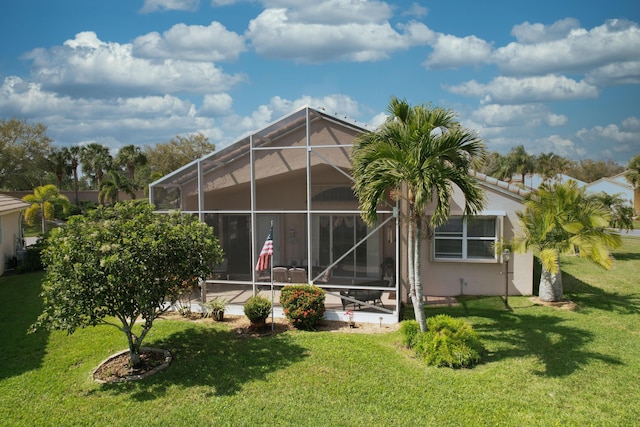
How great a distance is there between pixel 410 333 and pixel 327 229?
476 cm

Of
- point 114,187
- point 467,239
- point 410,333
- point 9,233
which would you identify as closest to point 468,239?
point 467,239

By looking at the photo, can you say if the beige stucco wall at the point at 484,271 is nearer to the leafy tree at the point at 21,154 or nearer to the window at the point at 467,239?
the window at the point at 467,239

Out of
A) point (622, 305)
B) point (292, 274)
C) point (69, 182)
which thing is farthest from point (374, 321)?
point (69, 182)

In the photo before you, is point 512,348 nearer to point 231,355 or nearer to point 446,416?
point 446,416

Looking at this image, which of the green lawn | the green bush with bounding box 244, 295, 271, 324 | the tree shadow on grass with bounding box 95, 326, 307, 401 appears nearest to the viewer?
the green lawn

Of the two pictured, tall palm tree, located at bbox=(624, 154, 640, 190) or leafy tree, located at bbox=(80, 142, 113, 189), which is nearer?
tall palm tree, located at bbox=(624, 154, 640, 190)

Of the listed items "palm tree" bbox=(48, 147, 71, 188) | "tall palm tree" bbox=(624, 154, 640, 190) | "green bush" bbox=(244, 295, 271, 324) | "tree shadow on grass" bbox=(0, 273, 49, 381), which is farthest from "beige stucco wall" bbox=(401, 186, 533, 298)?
"palm tree" bbox=(48, 147, 71, 188)

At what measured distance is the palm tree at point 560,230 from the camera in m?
12.4

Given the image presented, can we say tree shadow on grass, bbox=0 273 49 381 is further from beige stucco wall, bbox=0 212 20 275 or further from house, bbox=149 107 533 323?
house, bbox=149 107 533 323

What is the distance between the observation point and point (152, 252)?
8.73 metres

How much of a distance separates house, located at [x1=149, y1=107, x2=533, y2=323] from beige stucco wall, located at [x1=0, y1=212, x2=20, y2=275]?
1046 centimetres

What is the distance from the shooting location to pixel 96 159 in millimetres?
49375

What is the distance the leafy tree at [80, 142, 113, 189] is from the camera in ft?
162

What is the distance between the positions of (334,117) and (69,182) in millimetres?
69117
